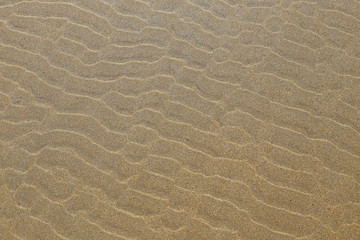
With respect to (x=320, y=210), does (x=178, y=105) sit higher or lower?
higher

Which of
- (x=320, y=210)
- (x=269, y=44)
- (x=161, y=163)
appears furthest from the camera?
(x=269, y=44)

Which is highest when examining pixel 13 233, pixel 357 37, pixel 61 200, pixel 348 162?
pixel 357 37

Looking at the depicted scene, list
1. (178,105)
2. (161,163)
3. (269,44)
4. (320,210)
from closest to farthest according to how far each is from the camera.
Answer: (320,210) < (161,163) < (178,105) < (269,44)

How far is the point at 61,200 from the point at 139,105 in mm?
1093

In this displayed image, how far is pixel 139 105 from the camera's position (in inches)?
145

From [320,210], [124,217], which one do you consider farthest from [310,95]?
[124,217]

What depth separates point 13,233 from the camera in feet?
10.5

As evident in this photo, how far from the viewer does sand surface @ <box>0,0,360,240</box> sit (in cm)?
321

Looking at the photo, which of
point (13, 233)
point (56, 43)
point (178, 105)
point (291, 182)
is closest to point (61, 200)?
point (13, 233)

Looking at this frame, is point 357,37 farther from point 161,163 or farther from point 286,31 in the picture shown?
point 161,163

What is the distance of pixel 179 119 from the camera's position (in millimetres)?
3605

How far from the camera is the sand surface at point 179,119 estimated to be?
3207 mm

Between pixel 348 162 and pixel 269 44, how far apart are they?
4.54 feet

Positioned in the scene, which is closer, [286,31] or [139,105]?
[139,105]
